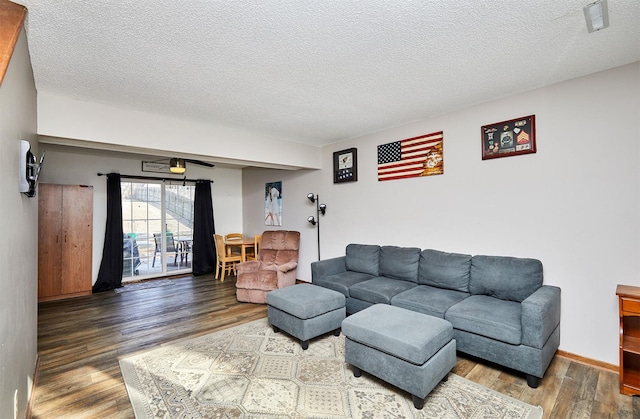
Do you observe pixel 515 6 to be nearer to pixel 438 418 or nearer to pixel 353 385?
pixel 438 418

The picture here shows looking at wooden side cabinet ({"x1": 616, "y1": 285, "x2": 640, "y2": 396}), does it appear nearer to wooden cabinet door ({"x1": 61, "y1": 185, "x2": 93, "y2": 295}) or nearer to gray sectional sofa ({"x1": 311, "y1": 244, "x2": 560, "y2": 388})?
gray sectional sofa ({"x1": 311, "y1": 244, "x2": 560, "y2": 388})

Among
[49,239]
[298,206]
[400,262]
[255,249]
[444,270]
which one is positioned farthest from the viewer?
[255,249]

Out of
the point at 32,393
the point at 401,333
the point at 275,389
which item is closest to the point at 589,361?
the point at 401,333

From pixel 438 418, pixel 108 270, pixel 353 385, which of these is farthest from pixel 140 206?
pixel 438 418

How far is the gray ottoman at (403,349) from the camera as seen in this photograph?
6.49ft

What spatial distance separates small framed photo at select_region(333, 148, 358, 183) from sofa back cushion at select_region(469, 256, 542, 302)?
2.10 metres

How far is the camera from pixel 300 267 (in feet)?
17.8

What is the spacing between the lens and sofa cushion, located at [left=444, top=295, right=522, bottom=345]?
7.37ft

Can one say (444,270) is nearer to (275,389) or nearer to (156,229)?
(275,389)

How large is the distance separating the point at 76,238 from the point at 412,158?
5405 millimetres

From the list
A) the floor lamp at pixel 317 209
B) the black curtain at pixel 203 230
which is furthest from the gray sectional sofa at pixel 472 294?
the black curtain at pixel 203 230

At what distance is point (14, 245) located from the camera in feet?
5.13

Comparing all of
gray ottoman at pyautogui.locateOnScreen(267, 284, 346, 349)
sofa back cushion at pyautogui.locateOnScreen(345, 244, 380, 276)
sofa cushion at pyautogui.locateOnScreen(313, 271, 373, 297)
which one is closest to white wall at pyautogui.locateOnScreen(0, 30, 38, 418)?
gray ottoman at pyautogui.locateOnScreen(267, 284, 346, 349)

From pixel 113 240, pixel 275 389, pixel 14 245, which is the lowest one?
pixel 275 389
